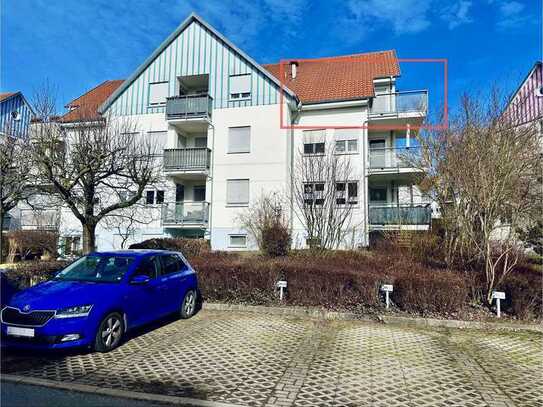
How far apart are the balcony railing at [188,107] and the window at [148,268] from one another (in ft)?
53.6

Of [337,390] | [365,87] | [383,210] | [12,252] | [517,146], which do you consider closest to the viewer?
[337,390]

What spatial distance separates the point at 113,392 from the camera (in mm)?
4348

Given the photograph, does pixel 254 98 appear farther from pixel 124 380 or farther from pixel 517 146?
pixel 124 380

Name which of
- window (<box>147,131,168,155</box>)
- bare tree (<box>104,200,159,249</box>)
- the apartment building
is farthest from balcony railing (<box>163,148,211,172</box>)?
bare tree (<box>104,200,159,249</box>)

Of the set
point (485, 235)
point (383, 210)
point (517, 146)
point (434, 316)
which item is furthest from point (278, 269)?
point (383, 210)

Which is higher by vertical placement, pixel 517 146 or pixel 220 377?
pixel 517 146

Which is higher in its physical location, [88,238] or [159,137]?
[159,137]

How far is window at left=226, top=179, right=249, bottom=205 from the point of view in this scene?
72.4 feet

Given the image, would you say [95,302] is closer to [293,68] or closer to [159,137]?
[159,137]

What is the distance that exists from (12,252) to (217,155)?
462 inches

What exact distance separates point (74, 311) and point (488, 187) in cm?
933

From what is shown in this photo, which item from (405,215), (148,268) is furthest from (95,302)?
(405,215)

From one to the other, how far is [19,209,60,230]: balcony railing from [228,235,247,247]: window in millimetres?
10291

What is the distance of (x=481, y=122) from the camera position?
37.0 feet
